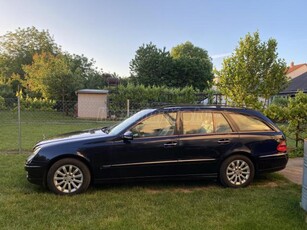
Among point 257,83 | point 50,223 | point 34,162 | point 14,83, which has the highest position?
point 14,83

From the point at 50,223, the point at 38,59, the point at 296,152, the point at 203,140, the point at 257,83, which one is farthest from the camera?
the point at 38,59

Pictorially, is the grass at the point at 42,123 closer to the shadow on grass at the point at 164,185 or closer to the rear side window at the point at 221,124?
the shadow on grass at the point at 164,185

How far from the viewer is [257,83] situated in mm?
11812

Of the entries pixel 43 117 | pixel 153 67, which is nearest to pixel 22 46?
pixel 153 67

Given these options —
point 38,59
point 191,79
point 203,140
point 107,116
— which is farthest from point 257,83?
point 38,59

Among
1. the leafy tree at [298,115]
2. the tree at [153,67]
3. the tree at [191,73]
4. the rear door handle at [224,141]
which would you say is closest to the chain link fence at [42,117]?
the leafy tree at [298,115]

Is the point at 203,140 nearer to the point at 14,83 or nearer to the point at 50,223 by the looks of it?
the point at 50,223

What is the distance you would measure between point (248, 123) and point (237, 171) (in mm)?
959

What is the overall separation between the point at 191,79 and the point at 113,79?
37.6ft

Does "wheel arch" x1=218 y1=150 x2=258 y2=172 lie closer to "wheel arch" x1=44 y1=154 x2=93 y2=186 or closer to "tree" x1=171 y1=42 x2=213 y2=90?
"wheel arch" x1=44 y1=154 x2=93 y2=186

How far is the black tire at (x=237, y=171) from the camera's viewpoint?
581cm

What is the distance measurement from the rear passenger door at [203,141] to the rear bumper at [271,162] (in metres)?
0.66

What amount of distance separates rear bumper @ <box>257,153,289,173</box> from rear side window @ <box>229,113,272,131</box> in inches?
21.4

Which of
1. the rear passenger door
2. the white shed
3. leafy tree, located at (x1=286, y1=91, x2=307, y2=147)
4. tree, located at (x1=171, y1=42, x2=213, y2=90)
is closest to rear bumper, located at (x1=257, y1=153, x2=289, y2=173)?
the rear passenger door
